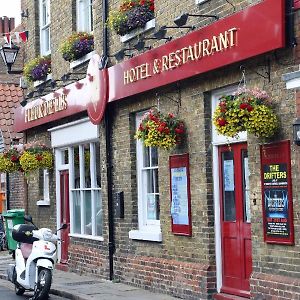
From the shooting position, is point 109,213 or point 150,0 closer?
point 150,0

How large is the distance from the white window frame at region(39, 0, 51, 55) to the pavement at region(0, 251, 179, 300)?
19.2 ft

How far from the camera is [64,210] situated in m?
17.9

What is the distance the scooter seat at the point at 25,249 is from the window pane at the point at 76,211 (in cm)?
359

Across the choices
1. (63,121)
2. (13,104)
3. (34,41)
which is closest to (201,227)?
(63,121)

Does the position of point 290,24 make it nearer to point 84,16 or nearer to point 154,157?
point 154,157

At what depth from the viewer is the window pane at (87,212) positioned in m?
16.4

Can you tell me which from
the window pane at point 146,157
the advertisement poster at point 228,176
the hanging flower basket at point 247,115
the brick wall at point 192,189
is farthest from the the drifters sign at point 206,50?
the advertisement poster at point 228,176

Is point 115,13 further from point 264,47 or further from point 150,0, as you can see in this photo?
point 264,47

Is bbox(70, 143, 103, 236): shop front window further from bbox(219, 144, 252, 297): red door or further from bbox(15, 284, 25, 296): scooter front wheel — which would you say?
bbox(219, 144, 252, 297): red door

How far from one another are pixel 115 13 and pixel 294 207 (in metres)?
5.82

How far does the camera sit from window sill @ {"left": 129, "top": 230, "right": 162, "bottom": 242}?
13.1m

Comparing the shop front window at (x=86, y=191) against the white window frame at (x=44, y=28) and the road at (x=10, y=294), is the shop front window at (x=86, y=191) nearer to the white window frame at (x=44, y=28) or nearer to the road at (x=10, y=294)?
the road at (x=10, y=294)

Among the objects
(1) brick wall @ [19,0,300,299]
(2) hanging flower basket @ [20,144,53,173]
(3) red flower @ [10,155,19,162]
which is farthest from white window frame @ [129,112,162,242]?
(3) red flower @ [10,155,19,162]

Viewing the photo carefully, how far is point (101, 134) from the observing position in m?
15.4
